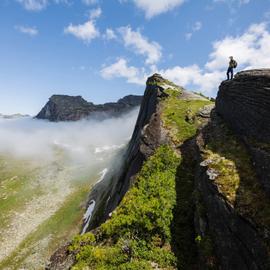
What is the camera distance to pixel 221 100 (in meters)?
34.5

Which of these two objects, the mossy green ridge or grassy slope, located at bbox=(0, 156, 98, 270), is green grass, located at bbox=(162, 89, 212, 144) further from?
grassy slope, located at bbox=(0, 156, 98, 270)

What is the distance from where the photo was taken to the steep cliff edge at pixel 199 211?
1742 centimetres

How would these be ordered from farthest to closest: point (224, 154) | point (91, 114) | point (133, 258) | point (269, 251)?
point (91, 114) → point (224, 154) → point (133, 258) → point (269, 251)

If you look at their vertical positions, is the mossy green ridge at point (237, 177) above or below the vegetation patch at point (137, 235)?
above

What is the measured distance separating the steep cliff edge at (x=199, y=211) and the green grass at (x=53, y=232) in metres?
28.1

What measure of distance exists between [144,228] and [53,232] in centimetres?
3923

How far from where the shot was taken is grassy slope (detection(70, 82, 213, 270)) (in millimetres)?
21969

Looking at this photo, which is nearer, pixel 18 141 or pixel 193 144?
pixel 193 144

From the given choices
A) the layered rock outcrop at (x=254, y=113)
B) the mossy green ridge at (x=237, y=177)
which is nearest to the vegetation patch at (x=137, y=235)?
the mossy green ridge at (x=237, y=177)

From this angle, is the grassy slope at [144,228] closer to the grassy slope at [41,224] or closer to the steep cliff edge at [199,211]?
the steep cliff edge at [199,211]

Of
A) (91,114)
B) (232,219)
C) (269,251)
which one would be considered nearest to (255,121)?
(232,219)

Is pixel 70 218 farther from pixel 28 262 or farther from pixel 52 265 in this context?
pixel 52 265

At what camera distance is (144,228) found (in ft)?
79.4

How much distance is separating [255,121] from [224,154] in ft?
12.3
